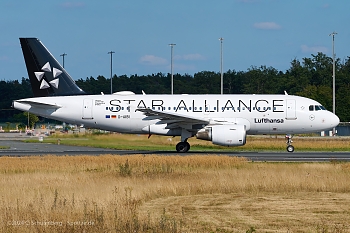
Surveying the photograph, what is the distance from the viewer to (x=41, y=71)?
38.6 meters

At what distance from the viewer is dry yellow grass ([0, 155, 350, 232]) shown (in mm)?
12437

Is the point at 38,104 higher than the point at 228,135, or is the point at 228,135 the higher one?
the point at 38,104

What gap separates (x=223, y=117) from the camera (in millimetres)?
37188

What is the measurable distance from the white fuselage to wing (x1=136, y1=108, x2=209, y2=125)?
700 millimetres

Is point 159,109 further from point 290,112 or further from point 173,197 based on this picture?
point 173,197

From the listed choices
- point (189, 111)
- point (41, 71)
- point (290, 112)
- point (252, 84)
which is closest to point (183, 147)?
point (189, 111)

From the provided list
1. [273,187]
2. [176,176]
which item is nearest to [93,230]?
[273,187]

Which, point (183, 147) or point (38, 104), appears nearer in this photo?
point (38, 104)

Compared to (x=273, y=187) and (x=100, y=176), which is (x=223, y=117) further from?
(x=273, y=187)

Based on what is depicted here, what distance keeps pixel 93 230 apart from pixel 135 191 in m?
6.00

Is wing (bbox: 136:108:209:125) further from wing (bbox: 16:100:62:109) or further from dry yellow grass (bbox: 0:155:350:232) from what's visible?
dry yellow grass (bbox: 0:155:350:232)

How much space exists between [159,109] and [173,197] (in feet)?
68.6

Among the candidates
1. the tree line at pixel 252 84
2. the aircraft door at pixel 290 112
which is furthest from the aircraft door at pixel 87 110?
the tree line at pixel 252 84

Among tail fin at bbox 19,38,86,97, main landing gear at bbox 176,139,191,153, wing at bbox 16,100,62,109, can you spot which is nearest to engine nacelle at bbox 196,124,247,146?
main landing gear at bbox 176,139,191,153
